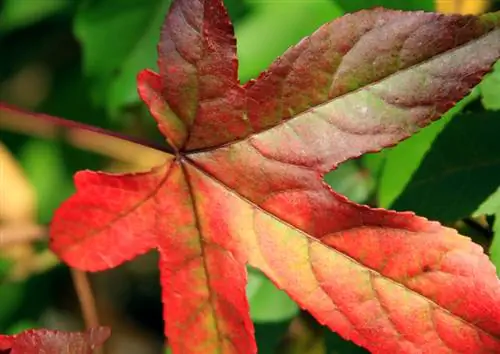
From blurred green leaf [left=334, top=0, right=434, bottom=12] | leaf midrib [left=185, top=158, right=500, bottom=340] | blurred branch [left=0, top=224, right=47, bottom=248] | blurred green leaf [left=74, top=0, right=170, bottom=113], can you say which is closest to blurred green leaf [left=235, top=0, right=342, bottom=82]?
blurred green leaf [left=334, top=0, right=434, bottom=12]

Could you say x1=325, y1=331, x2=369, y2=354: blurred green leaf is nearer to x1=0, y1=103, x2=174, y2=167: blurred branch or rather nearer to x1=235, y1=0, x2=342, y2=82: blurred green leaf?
x1=235, y1=0, x2=342, y2=82: blurred green leaf

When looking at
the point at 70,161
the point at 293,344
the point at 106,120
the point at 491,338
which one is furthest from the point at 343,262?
the point at 70,161

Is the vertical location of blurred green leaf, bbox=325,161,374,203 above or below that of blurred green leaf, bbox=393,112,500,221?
above

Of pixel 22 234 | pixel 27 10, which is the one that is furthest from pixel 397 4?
pixel 22 234

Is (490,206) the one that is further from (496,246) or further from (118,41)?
(118,41)

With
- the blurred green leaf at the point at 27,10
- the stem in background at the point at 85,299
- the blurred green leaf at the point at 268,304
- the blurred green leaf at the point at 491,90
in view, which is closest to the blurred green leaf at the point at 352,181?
the blurred green leaf at the point at 268,304

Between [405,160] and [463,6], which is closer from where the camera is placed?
[405,160]

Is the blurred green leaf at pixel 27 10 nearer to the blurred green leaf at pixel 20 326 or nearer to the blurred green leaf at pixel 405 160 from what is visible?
the blurred green leaf at pixel 20 326

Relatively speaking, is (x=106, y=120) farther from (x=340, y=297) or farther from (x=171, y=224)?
(x=340, y=297)
